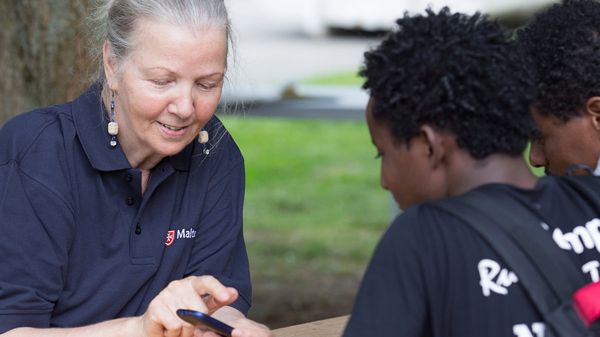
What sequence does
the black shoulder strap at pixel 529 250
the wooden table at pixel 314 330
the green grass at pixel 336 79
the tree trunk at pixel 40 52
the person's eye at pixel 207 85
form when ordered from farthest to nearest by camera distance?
the green grass at pixel 336 79 → the tree trunk at pixel 40 52 → the wooden table at pixel 314 330 → the person's eye at pixel 207 85 → the black shoulder strap at pixel 529 250

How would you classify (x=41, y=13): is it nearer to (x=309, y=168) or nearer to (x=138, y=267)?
(x=138, y=267)

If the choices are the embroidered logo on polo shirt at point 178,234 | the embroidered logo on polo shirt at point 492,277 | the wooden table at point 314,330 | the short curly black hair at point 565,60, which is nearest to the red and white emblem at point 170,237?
the embroidered logo on polo shirt at point 178,234

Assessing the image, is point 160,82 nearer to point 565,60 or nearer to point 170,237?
point 170,237

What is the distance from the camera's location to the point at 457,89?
1.71 metres

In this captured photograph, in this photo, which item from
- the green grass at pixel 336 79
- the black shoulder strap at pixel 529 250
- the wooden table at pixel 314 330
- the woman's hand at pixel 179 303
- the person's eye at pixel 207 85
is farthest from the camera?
the green grass at pixel 336 79

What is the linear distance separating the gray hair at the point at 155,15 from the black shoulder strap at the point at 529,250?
876mm

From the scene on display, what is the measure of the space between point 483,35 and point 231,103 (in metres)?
1.36

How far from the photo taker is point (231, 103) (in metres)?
3.04

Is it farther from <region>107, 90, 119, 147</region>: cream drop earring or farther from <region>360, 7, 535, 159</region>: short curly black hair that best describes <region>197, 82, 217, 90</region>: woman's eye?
<region>360, 7, 535, 159</region>: short curly black hair

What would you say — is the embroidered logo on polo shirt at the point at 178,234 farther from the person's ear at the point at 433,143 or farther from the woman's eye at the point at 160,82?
the person's ear at the point at 433,143

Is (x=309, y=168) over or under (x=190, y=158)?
under

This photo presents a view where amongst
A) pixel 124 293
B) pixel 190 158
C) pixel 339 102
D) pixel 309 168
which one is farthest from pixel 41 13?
pixel 339 102

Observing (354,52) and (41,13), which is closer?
(41,13)

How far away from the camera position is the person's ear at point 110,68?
2.41 metres
